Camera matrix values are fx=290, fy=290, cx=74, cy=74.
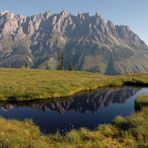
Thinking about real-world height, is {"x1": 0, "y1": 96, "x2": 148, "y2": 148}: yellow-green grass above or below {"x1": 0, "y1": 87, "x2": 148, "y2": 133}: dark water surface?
above

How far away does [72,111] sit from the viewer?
4328cm

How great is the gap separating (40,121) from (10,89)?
18.5 m

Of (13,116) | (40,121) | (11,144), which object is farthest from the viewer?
(13,116)

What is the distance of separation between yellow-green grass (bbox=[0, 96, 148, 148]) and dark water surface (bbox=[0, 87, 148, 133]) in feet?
16.3

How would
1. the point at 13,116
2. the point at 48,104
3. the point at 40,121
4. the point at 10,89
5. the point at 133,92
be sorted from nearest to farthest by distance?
the point at 40,121, the point at 13,116, the point at 48,104, the point at 10,89, the point at 133,92

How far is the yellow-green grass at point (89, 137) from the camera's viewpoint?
19.0m

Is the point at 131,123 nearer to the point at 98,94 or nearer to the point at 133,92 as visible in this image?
the point at 98,94

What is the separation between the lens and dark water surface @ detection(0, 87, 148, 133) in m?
34.0

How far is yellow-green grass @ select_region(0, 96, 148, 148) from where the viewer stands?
1900 centimetres

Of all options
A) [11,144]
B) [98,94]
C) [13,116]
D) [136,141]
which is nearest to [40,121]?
[13,116]

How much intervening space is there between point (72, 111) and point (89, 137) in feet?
64.5

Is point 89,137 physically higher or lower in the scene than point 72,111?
higher

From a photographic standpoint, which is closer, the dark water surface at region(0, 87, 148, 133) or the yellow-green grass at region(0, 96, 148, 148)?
the yellow-green grass at region(0, 96, 148, 148)

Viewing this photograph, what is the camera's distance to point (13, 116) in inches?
1492
